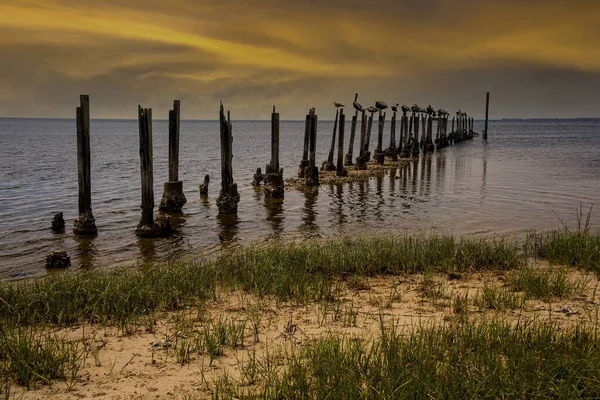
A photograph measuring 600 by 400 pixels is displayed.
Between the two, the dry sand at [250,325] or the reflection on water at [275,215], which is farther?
the reflection on water at [275,215]

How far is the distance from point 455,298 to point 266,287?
2.86 meters

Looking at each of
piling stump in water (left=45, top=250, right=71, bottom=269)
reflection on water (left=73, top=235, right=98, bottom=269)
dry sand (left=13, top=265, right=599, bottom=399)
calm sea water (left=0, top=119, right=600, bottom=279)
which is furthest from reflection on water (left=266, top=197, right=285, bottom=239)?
dry sand (left=13, top=265, right=599, bottom=399)

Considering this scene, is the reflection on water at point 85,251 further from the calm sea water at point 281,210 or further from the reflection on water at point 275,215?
the reflection on water at point 275,215

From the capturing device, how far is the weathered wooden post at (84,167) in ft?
43.0

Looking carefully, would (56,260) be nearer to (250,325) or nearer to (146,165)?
(146,165)

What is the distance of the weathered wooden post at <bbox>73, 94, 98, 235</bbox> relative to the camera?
13.1m

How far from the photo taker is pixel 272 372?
465cm

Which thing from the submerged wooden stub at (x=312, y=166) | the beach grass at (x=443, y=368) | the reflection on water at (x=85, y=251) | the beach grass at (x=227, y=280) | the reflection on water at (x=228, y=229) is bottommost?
the reflection on water at (x=85, y=251)

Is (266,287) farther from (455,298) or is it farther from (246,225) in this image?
(246,225)

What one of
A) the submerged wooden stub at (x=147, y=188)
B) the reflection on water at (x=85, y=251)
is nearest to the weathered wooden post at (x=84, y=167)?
the reflection on water at (x=85, y=251)

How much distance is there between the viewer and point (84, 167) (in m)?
13.4

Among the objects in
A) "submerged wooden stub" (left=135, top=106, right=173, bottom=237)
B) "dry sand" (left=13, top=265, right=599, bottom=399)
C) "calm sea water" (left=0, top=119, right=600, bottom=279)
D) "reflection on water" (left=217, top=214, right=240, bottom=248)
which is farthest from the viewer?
"submerged wooden stub" (left=135, top=106, right=173, bottom=237)

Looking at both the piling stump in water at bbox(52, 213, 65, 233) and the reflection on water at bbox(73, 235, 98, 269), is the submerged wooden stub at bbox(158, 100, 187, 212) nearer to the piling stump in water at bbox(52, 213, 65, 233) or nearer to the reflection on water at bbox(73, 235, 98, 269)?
the piling stump in water at bbox(52, 213, 65, 233)

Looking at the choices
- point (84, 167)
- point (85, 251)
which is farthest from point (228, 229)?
point (84, 167)
